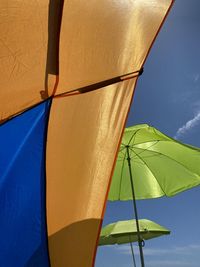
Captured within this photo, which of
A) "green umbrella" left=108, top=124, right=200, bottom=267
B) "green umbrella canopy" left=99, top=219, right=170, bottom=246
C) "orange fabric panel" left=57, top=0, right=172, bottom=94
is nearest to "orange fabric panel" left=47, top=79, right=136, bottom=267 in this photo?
"orange fabric panel" left=57, top=0, right=172, bottom=94

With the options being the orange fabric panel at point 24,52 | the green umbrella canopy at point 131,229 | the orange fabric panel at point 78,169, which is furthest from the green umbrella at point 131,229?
the orange fabric panel at point 24,52

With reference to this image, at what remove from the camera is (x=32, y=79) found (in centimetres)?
200

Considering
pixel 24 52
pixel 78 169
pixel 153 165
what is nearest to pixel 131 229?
pixel 153 165

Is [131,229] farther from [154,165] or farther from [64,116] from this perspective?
[64,116]

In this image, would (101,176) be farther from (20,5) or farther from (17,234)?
(20,5)

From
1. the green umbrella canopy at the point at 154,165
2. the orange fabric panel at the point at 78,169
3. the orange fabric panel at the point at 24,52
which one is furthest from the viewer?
the green umbrella canopy at the point at 154,165

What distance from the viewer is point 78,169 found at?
247 centimetres

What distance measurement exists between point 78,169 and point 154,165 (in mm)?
2358

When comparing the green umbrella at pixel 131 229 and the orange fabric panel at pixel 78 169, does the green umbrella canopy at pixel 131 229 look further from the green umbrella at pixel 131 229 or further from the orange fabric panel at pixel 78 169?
the orange fabric panel at pixel 78 169

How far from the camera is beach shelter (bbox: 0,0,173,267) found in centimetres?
202

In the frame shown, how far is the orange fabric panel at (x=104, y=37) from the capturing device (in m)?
2.14

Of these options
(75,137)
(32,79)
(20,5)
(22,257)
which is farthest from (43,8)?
(22,257)

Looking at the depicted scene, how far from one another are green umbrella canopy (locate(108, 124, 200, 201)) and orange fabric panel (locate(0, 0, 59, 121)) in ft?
7.44

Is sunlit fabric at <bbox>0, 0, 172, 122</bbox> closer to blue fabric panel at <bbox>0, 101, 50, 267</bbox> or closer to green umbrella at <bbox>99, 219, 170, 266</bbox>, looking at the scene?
blue fabric panel at <bbox>0, 101, 50, 267</bbox>
